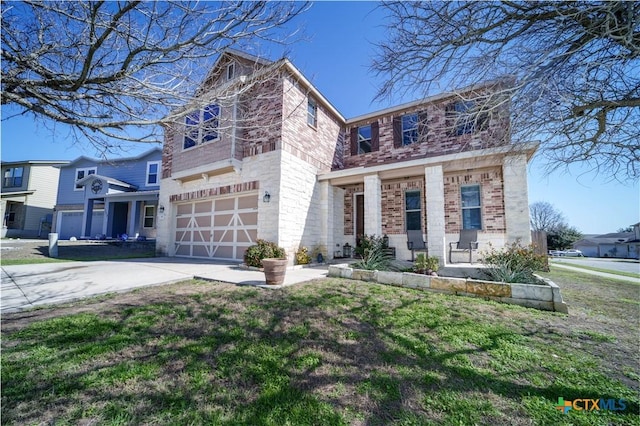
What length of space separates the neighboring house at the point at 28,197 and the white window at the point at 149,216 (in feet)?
34.8

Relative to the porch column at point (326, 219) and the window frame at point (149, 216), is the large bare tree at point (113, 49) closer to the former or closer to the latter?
the porch column at point (326, 219)

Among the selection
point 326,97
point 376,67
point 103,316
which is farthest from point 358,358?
point 326,97

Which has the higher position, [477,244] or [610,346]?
[477,244]

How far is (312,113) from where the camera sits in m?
10.1

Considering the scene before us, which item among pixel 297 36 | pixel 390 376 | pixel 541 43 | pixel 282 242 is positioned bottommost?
pixel 390 376

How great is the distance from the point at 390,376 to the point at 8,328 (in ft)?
15.0

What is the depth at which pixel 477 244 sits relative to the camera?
825 cm

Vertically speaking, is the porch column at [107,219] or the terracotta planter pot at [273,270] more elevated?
the porch column at [107,219]

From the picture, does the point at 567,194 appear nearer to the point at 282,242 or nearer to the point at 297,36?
the point at 297,36

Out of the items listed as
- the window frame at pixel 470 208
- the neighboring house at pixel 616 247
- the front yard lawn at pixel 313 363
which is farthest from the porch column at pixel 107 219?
the neighboring house at pixel 616 247

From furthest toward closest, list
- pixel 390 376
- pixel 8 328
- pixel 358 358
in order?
pixel 8 328 → pixel 358 358 → pixel 390 376

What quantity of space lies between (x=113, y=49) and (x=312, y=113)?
7.41 m

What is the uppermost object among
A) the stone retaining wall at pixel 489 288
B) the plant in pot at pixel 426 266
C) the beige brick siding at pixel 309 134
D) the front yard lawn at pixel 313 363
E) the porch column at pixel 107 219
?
Result: the beige brick siding at pixel 309 134

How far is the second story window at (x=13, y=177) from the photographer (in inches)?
816
